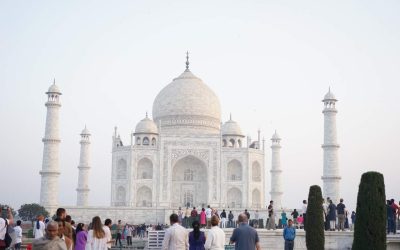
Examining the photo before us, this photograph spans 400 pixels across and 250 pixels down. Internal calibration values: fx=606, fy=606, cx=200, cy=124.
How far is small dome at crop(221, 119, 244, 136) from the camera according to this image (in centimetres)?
4016

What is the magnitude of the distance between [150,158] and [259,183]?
7192mm

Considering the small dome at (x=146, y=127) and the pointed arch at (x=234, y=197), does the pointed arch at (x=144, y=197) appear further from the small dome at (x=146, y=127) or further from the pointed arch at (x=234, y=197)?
the pointed arch at (x=234, y=197)

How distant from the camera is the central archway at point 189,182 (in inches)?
1512

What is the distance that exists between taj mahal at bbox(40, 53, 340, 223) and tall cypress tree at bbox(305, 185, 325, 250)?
62.2 feet

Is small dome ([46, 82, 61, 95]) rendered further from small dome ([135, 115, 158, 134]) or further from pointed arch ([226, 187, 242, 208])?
pointed arch ([226, 187, 242, 208])

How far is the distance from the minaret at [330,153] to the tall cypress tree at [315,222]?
18597 millimetres

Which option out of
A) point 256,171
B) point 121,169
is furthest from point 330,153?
point 121,169

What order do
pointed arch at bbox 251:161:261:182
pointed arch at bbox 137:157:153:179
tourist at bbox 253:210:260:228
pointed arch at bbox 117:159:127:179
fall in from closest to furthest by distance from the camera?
tourist at bbox 253:210:260:228 < pointed arch at bbox 137:157:153:179 < pointed arch at bbox 117:159:127:179 < pointed arch at bbox 251:161:261:182

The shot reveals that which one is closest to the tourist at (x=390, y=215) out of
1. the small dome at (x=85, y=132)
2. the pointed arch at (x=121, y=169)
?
the pointed arch at (x=121, y=169)

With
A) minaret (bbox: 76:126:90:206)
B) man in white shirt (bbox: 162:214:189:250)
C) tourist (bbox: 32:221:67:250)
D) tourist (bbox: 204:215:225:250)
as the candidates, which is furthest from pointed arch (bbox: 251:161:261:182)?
tourist (bbox: 32:221:67:250)

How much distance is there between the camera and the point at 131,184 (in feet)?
121

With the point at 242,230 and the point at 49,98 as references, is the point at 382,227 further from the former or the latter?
the point at 49,98

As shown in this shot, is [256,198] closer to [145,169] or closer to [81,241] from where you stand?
[145,169]

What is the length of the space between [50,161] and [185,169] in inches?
362
